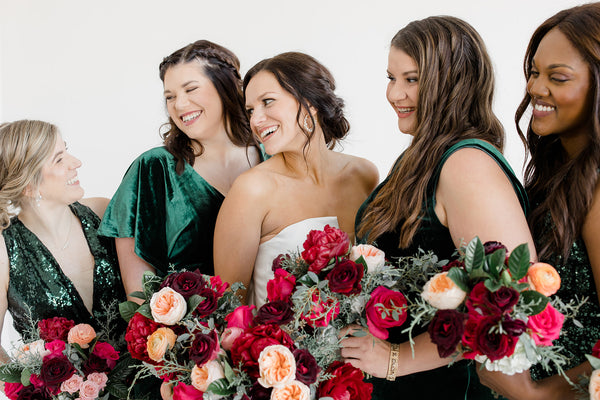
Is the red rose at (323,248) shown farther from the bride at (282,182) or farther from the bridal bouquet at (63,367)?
the bridal bouquet at (63,367)

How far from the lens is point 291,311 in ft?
5.59

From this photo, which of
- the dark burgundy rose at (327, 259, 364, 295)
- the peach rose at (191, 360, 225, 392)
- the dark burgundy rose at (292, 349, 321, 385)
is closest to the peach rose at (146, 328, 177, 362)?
the peach rose at (191, 360, 225, 392)

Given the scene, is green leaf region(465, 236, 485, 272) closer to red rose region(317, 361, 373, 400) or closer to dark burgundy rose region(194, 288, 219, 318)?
red rose region(317, 361, 373, 400)

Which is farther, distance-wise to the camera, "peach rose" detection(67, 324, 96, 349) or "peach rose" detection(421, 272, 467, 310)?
"peach rose" detection(67, 324, 96, 349)

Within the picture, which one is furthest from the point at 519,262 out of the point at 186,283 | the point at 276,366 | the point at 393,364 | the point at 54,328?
the point at 54,328

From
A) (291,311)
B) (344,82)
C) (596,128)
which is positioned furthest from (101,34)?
(596,128)

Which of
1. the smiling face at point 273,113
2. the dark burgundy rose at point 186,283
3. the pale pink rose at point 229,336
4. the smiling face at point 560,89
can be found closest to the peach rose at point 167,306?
the dark burgundy rose at point 186,283

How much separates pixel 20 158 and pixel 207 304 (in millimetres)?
1279

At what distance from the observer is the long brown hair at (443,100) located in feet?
6.55

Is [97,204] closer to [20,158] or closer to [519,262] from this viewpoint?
[20,158]

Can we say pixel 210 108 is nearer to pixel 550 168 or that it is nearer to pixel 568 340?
pixel 550 168

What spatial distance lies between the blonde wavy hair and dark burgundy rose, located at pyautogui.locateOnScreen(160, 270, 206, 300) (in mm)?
1044

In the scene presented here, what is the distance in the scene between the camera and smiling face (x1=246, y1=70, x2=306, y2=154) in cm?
245

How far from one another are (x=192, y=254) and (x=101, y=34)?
2.52 m
